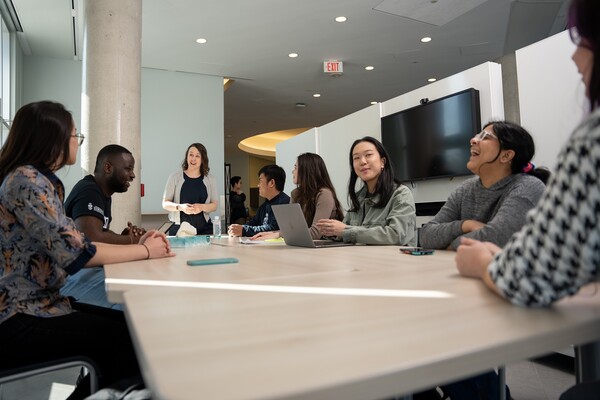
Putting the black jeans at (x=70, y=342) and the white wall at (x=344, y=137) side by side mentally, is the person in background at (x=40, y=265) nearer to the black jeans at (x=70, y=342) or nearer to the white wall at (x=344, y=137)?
the black jeans at (x=70, y=342)

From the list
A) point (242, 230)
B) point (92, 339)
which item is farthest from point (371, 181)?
point (92, 339)

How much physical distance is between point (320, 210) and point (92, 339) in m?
1.73

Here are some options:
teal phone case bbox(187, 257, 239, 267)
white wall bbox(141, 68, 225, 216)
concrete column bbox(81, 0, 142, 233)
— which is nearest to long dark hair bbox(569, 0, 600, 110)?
teal phone case bbox(187, 257, 239, 267)

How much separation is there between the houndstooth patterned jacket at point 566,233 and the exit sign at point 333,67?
565 centimetres

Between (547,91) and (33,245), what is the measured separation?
283cm

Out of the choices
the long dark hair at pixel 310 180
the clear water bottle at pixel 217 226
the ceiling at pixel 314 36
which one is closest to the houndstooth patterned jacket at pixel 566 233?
the long dark hair at pixel 310 180

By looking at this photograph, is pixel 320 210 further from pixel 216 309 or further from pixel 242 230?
pixel 216 309

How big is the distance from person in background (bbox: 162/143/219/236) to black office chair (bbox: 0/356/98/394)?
2455 millimetres

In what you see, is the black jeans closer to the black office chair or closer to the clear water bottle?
the black office chair

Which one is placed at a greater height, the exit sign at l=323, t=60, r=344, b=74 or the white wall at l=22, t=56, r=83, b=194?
the exit sign at l=323, t=60, r=344, b=74

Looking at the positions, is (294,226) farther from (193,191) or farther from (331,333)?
(193,191)

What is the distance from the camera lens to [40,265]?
1.18 m

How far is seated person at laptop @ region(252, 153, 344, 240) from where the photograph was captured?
8.99 ft

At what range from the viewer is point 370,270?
43.2 inches
